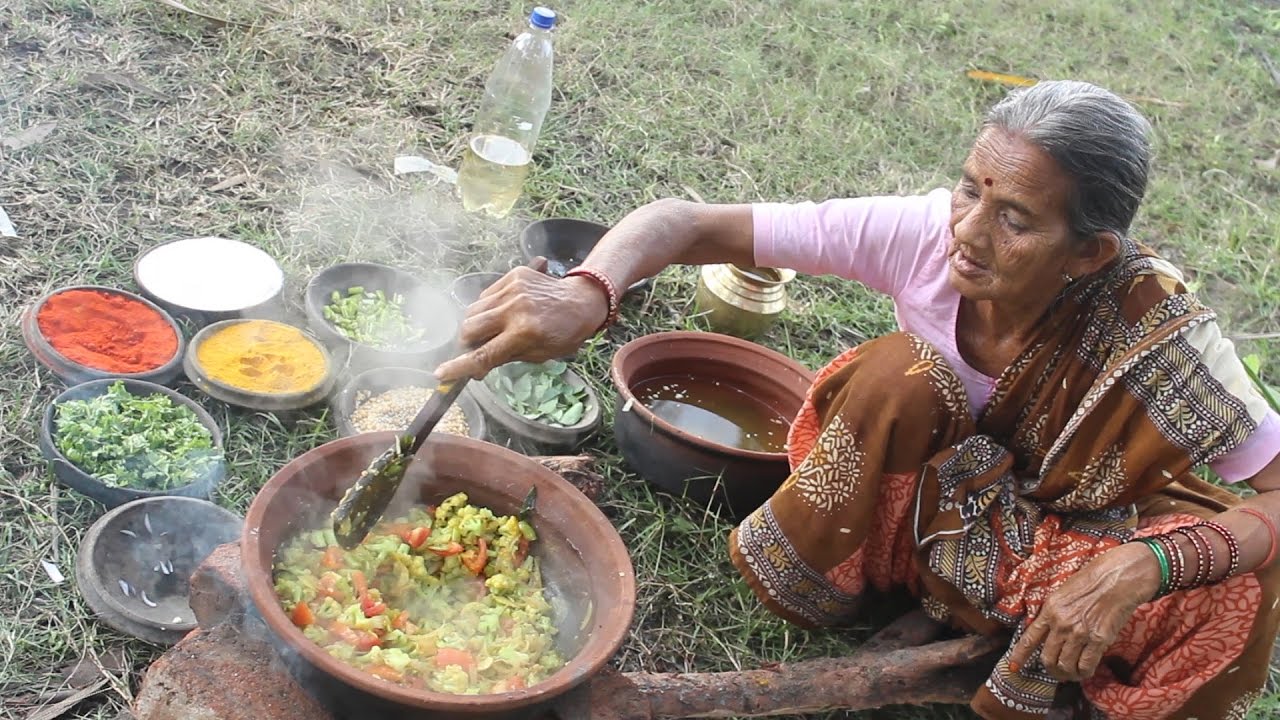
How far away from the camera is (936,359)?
8.27ft

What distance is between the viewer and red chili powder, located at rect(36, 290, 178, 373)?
289 centimetres

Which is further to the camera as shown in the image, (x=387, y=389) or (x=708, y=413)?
(x=708, y=413)

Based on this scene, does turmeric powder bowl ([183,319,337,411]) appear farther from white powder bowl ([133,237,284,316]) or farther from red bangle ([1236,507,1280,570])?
red bangle ([1236,507,1280,570])

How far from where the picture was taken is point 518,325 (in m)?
2.16

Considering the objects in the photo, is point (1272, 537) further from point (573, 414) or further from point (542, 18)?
point (542, 18)

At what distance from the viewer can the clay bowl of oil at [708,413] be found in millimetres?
3049

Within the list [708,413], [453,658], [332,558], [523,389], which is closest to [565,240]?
[523,389]

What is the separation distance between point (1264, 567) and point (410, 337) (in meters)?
2.40

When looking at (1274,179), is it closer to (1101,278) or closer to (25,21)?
(1101,278)

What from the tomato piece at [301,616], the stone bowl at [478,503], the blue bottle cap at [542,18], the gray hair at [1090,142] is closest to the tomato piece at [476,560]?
the stone bowl at [478,503]

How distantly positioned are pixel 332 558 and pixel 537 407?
3.61ft

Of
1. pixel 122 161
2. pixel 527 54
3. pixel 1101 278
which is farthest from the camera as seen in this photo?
pixel 527 54

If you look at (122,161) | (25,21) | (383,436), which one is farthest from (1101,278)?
(25,21)

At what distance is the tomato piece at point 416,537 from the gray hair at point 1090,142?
151 cm
